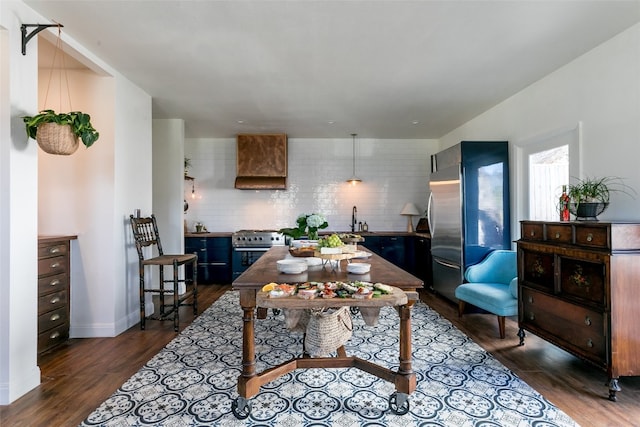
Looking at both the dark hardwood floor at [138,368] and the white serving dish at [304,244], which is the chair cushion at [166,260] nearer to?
the dark hardwood floor at [138,368]

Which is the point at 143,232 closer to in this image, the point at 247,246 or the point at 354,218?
the point at 247,246

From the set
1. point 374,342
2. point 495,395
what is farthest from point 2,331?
point 495,395

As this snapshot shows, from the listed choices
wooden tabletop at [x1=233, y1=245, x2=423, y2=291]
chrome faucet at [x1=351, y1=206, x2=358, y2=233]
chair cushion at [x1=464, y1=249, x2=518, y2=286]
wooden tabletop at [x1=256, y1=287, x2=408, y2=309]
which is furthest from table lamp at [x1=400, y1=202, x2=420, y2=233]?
wooden tabletop at [x1=256, y1=287, x2=408, y2=309]

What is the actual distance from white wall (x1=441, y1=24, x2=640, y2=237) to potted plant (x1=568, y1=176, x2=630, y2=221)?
0.18ft

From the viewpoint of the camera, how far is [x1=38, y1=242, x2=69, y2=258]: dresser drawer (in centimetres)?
284

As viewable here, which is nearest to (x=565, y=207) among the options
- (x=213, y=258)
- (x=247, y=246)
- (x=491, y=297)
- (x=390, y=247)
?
(x=491, y=297)

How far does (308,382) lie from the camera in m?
2.37

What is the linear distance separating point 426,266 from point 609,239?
3.34m

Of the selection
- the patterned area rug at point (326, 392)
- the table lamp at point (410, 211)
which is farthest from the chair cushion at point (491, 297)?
the table lamp at point (410, 211)

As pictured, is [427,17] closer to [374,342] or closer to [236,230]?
[374,342]

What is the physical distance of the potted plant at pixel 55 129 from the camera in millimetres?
2207

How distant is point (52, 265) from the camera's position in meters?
2.98

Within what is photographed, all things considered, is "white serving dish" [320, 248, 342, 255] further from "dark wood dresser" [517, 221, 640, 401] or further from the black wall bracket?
the black wall bracket

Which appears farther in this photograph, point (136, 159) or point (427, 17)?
point (136, 159)
